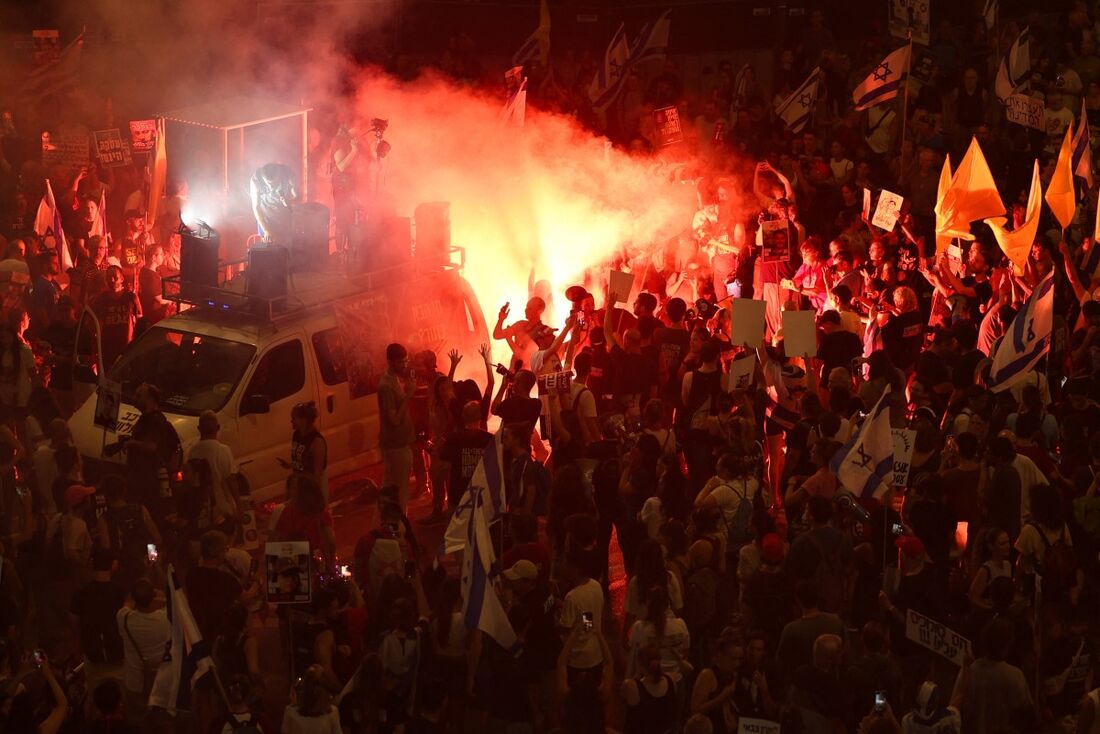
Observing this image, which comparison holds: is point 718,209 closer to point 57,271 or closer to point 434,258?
point 434,258

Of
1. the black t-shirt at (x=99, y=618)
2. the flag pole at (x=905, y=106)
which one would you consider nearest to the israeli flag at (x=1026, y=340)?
the flag pole at (x=905, y=106)

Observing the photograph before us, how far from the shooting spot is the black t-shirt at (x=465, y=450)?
12.6 m

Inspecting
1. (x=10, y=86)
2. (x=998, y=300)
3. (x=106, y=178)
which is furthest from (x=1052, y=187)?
(x=10, y=86)

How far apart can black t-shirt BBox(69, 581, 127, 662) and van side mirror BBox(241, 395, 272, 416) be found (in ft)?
10.3

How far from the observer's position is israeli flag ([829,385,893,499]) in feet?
35.6

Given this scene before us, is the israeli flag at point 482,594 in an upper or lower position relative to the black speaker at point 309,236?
lower

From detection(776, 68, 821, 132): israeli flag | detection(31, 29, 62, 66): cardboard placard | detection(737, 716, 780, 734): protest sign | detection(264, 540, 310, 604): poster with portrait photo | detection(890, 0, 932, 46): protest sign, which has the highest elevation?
detection(890, 0, 932, 46): protest sign

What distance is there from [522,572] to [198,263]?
5.91 meters

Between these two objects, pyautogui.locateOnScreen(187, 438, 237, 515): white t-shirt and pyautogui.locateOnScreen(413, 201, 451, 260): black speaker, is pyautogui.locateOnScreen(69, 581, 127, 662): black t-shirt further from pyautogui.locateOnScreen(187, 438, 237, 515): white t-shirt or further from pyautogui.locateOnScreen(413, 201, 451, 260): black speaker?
pyautogui.locateOnScreen(413, 201, 451, 260): black speaker

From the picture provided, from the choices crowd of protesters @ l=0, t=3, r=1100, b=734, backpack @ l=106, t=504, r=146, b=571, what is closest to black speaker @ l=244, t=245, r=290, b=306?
crowd of protesters @ l=0, t=3, r=1100, b=734

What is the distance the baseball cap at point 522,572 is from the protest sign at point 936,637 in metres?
2.37

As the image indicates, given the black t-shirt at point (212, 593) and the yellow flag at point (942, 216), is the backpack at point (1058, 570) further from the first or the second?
the yellow flag at point (942, 216)

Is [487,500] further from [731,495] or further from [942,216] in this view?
[942,216]

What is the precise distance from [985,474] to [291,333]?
601 centimetres
